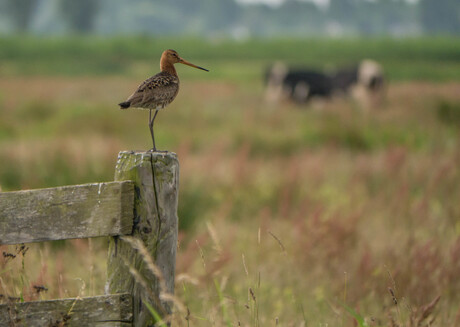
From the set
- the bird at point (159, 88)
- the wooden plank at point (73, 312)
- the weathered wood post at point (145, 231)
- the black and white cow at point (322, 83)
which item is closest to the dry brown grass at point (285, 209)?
the weathered wood post at point (145, 231)

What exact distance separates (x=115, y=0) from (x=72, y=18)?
81385mm

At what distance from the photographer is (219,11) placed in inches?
5817

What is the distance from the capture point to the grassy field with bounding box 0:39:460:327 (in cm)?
431

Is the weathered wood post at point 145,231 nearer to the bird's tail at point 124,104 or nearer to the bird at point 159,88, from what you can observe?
the bird at point 159,88

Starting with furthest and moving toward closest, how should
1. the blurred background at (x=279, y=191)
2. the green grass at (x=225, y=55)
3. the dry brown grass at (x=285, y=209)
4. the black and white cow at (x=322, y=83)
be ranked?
the green grass at (x=225, y=55) → the black and white cow at (x=322, y=83) → the blurred background at (x=279, y=191) → the dry brown grass at (x=285, y=209)

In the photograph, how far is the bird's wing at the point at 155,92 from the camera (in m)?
2.66

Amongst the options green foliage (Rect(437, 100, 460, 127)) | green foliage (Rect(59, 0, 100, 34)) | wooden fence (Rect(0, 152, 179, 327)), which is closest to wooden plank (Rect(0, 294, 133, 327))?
wooden fence (Rect(0, 152, 179, 327))

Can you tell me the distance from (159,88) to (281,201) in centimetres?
518

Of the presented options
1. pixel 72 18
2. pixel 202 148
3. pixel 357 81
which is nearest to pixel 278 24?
pixel 72 18

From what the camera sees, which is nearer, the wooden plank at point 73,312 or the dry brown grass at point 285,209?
the wooden plank at point 73,312

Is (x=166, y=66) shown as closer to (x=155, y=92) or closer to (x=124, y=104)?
(x=155, y=92)

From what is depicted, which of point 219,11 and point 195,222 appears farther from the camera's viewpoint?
point 219,11

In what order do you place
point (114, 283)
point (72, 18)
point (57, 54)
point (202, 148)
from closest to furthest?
point (114, 283)
point (202, 148)
point (57, 54)
point (72, 18)

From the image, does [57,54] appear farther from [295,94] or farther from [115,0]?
[115,0]
